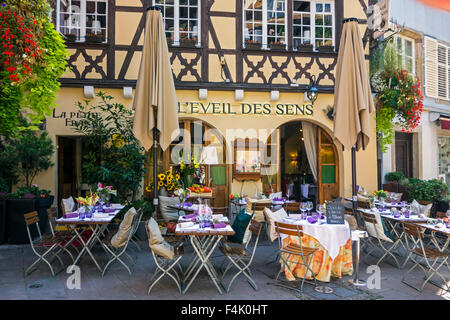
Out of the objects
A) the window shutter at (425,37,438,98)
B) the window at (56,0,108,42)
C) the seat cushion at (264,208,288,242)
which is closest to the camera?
the seat cushion at (264,208,288,242)

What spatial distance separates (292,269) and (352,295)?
89 cm

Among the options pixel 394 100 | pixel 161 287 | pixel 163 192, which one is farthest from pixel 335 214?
pixel 394 100

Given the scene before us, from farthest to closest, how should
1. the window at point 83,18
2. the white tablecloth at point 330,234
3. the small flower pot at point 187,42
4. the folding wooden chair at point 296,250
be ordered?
the small flower pot at point 187,42 → the window at point 83,18 → the white tablecloth at point 330,234 → the folding wooden chair at point 296,250

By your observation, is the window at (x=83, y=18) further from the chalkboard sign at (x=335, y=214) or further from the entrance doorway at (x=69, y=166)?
the chalkboard sign at (x=335, y=214)

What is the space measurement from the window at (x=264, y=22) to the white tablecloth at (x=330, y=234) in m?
5.55

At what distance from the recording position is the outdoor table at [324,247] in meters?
4.54

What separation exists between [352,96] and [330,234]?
7.82 feet

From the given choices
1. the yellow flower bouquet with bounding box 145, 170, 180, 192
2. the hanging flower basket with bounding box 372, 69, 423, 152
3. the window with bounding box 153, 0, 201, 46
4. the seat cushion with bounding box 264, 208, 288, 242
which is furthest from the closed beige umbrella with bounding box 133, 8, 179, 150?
the hanging flower basket with bounding box 372, 69, 423, 152

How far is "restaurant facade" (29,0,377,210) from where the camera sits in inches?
320

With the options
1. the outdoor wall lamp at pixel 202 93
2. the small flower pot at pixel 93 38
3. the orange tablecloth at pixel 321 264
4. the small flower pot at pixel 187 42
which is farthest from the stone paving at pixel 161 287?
the small flower pot at pixel 187 42

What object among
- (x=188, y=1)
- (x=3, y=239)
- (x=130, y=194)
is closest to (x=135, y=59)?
(x=188, y=1)

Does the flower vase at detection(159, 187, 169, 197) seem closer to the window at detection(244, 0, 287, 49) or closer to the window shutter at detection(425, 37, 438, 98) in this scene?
the window at detection(244, 0, 287, 49)

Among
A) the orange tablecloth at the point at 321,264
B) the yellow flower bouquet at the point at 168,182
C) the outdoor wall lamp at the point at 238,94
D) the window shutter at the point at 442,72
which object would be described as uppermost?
the window shutter at the point at 442,72

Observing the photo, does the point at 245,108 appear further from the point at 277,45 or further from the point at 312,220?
the point at 312,220
